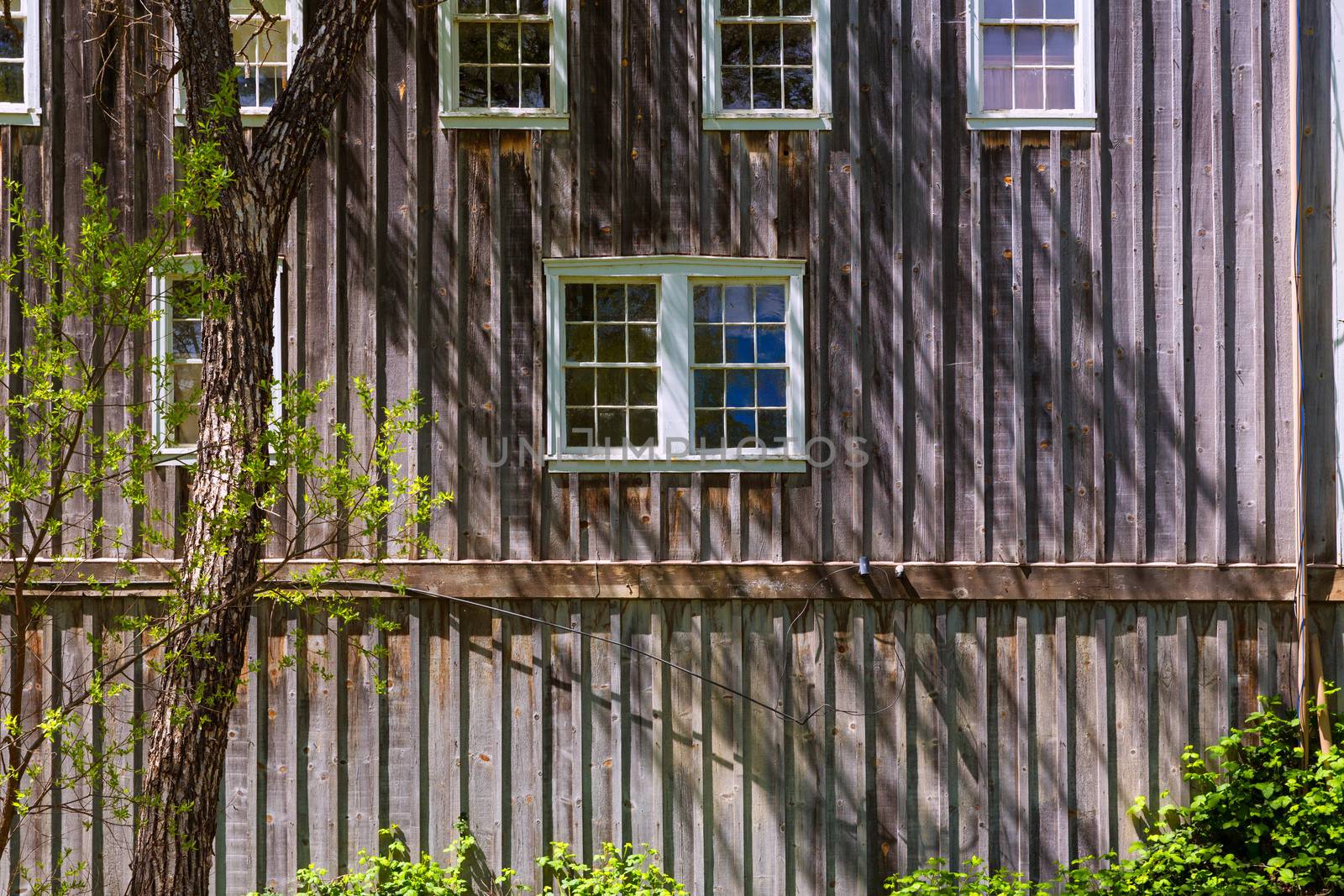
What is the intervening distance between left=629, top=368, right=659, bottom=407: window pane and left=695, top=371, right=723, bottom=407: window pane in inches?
10.8

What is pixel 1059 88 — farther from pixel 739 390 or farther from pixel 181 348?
pixel 181 348

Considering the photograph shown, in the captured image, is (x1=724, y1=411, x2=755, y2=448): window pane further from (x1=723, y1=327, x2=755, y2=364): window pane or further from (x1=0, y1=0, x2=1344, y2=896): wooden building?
(x1=723, y1=327, x2=755, y2=364): window pane

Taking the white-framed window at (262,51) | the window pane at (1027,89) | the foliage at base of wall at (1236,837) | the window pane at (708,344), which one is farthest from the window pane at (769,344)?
the white-framed window at (262,51)

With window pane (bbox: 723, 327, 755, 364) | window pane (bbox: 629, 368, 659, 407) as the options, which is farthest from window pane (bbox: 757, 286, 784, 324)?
window pane (bbox: 629, 368, 659, 407)

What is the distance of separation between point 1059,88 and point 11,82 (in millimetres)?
7029

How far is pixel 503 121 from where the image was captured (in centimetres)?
627

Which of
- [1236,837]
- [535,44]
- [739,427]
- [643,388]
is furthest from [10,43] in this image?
[1236,837]

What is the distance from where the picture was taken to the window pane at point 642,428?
6.33 meters

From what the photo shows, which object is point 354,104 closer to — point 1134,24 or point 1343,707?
point 1134,24

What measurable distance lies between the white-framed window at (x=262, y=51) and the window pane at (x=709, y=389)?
3350 mm

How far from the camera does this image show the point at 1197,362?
247 inches

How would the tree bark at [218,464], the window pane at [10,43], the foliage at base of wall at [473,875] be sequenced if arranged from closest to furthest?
the tree bark at [218,464]
the foliage at base of wall at [473,875]
the window pane at [10,43]

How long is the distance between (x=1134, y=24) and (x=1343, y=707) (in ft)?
15.4

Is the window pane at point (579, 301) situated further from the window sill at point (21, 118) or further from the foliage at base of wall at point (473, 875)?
the window sill at point (21, 118)
